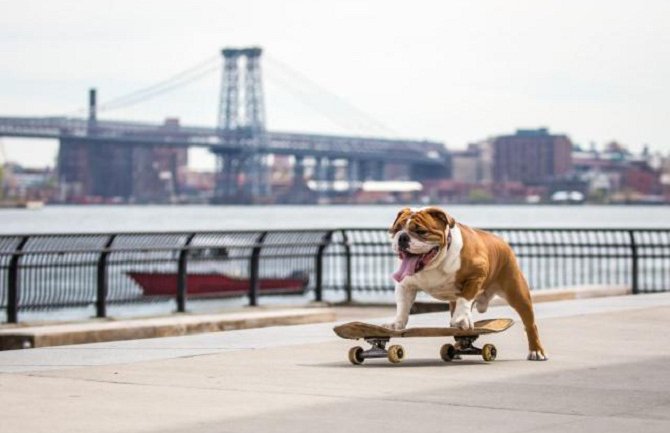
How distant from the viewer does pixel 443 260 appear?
1028 centimetres

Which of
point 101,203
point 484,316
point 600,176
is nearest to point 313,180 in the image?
point 101,203

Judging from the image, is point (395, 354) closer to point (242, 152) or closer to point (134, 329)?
point (134, 329)

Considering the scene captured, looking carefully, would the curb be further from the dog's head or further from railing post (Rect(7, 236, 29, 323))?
the dog's head

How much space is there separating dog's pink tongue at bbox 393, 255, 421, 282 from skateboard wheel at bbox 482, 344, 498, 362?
1.09 meters

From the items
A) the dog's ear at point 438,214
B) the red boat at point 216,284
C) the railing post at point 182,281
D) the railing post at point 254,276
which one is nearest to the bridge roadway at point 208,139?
the red boat at point 216,284

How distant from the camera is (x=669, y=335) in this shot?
1366cm

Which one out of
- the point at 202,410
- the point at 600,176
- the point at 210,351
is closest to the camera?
the point at 202,410

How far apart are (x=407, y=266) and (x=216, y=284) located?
1818 centimetres

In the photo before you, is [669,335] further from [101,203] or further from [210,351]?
[101,203]

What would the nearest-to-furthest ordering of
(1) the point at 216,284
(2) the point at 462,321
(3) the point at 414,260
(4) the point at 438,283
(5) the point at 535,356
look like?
1. (3) the point at 414,260
2. (4) the point at 438,283
3. (2) the point at 462,321
4. (5) the point at 535,356
5. (1) the point at 216,284

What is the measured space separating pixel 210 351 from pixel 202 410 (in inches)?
142

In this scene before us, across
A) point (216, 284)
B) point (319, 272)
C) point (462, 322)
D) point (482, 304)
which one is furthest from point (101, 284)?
point (462, 322)

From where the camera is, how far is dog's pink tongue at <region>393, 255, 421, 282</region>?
10.2 meters

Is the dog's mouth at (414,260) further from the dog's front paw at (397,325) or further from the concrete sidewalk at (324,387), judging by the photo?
the concrete sidewalk at (324,387)
